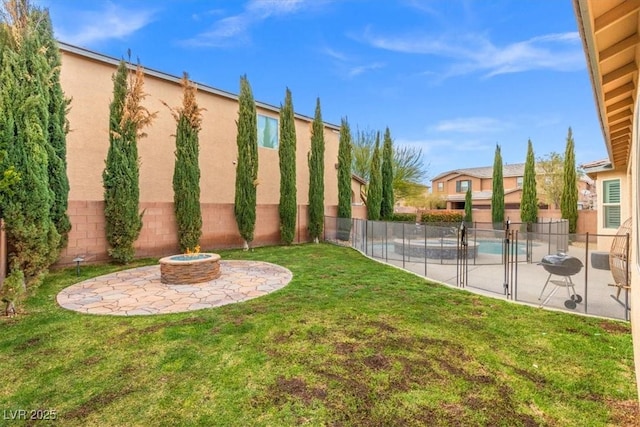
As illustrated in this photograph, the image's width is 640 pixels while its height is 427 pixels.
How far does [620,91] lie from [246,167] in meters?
10.9

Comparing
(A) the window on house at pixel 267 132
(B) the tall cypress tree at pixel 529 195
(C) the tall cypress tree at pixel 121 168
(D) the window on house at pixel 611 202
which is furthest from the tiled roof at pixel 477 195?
(C) the tall cypress tree at pixel 121 168

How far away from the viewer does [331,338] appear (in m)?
4.07

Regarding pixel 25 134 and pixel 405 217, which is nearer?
pixel 25 134

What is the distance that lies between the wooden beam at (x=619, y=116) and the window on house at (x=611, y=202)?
716 cm

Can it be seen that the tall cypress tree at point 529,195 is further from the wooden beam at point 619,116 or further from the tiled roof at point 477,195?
the wooden beam at point 619,116

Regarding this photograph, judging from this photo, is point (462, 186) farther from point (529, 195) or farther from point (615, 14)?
point (615, 14)

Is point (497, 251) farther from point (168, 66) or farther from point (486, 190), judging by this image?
point (486, 190)

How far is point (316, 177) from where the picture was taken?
14.7 metres

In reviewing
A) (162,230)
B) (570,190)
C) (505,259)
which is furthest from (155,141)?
(570,190)

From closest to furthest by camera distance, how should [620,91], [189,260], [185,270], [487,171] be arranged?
[620,91]
[185,270]
[189,260]
[487,171]

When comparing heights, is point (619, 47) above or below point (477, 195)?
above

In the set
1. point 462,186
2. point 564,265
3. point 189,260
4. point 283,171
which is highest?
point 462,186

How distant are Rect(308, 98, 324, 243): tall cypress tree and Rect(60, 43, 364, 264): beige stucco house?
0.52 m

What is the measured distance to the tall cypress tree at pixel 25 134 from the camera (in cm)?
599
